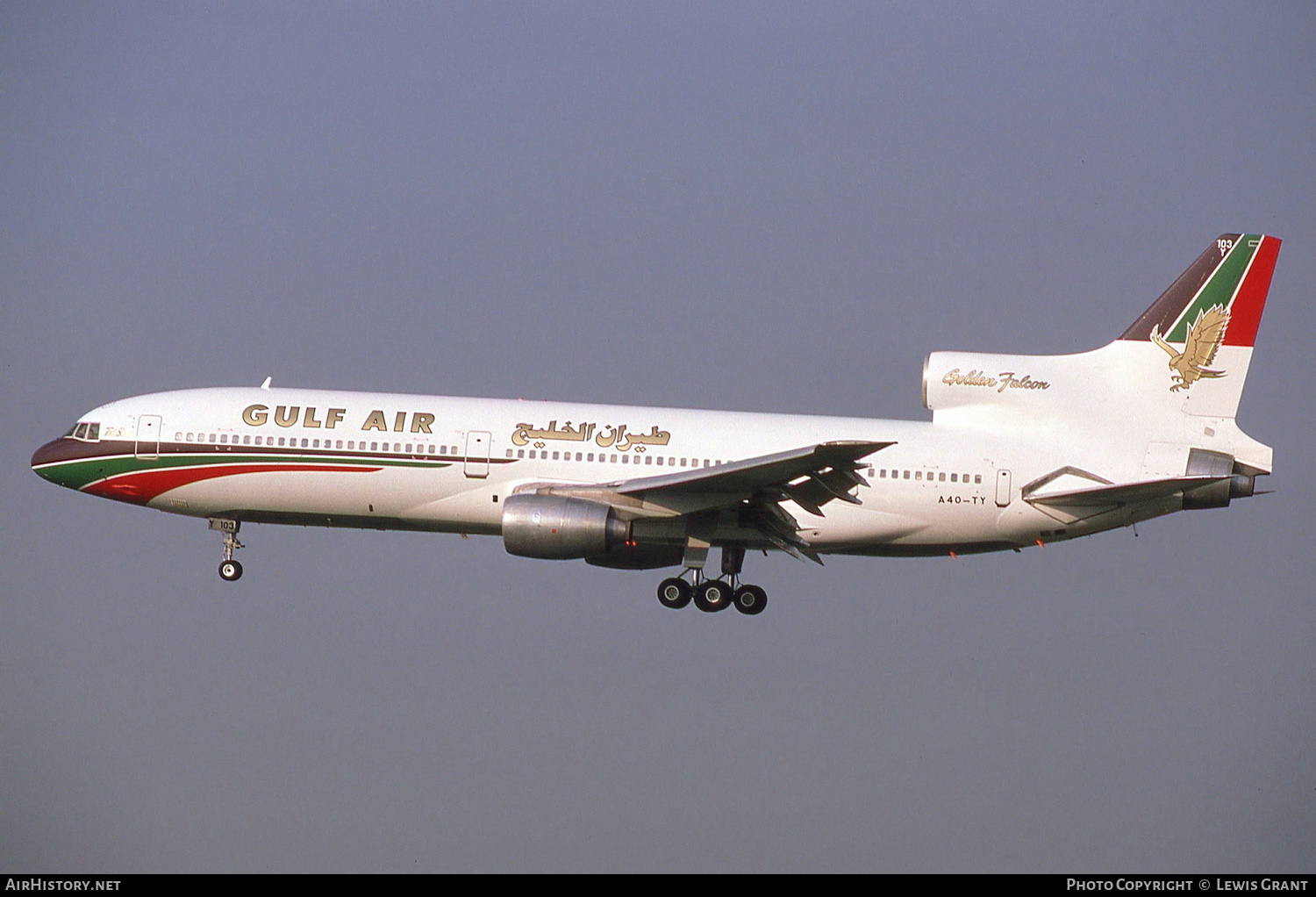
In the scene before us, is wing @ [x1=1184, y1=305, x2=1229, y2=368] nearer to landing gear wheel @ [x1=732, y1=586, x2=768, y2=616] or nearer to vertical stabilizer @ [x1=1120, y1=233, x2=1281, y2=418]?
vertical stabilizer @ [x1=1120, y1=233, x2=1281, y2=418]

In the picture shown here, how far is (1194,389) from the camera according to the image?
3941 centimetres

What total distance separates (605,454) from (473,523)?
132 inches

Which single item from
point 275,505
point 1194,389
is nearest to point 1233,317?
point 1194,389

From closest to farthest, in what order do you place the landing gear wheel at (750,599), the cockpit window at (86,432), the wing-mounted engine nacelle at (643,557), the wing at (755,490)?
the wing at (755,490) → the wing-mounted engine nacelle at (643,557) → the landing gear wheel at (750,599) → the cockpit window at (86,432)

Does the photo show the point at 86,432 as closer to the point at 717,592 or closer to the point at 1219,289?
the point at 717,592

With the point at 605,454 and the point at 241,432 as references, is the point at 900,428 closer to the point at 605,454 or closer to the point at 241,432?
the point at 605,454

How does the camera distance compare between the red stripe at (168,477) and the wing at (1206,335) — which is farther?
the wing at (1206,335)

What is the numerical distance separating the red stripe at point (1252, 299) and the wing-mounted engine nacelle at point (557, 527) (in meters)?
15.2

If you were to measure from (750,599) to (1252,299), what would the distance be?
13.6 m

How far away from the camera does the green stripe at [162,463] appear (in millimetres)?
38406


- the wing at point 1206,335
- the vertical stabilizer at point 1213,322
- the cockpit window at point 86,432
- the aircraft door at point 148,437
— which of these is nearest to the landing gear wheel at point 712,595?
the vertical stabilizer at point 1213,322

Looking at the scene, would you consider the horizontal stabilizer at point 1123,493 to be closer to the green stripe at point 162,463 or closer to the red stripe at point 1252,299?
the red stripe at point 1252,299

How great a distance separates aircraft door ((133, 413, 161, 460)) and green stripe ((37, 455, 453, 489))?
0.50ft

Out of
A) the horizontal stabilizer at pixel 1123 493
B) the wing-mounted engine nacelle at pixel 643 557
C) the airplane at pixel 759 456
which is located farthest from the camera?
→ the wing-mounted engine nacelle at pixel 643 557
